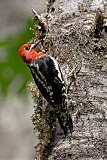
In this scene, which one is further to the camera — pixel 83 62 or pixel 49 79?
pixel 49 79

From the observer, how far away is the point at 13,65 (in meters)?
4.05

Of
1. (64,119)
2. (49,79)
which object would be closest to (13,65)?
(49,79)

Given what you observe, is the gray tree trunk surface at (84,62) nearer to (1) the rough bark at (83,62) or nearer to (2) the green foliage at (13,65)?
(1) the rough bark at (83,62)

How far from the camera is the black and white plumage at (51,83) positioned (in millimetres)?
3578

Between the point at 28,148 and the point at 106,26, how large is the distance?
6.09 metres

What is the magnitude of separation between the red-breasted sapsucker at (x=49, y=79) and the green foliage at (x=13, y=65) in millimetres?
73

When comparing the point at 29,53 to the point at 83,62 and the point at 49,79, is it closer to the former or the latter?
the point at 49,79

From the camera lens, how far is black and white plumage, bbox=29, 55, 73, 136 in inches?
141

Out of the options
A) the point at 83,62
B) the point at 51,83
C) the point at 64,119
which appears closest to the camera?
the point at 64,119

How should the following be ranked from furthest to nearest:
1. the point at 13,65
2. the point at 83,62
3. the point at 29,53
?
the point at 29,53
the point at 13,65
the point at 83,62

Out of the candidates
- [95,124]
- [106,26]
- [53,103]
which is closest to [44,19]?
[106,26]

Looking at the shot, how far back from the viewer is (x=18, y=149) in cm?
973

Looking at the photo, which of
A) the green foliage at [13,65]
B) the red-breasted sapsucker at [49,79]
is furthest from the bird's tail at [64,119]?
the green foliage at [13,65]

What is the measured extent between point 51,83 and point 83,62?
0.32 metres
